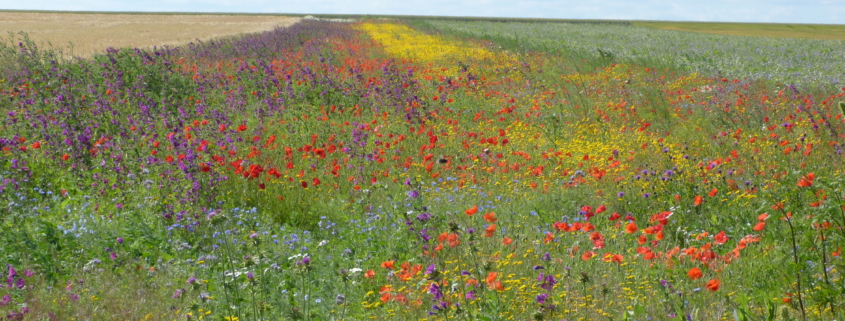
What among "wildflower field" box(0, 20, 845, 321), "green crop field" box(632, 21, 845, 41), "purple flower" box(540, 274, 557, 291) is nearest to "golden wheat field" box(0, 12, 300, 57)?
"wildflower field" box(0, 20, 845, 321)

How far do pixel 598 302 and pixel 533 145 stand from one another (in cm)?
433

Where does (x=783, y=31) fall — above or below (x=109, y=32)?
below

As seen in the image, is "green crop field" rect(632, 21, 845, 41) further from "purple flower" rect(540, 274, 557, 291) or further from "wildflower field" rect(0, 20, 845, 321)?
"purple flower" rect(540, 274, 557, 291)

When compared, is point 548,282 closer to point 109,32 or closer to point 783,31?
point 109,32

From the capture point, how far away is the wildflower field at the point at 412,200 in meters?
3.13

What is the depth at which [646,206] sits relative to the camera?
17.0 feet

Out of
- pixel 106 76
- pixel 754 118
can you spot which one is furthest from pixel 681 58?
pixel 106 76

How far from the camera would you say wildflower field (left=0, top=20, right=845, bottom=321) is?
3.13m

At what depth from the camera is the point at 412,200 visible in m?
4.93

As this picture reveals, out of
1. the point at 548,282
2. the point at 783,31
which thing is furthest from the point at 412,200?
the point at 783,31

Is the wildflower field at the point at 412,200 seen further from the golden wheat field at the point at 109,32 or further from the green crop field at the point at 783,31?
the green crop field at the point at 783,31

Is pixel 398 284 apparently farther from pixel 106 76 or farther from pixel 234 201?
pixel 106 76

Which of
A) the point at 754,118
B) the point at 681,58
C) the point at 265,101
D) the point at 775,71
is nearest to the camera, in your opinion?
the point at 754,118

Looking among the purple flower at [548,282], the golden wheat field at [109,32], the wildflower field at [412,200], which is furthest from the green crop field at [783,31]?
the purple flower at [548,282]
